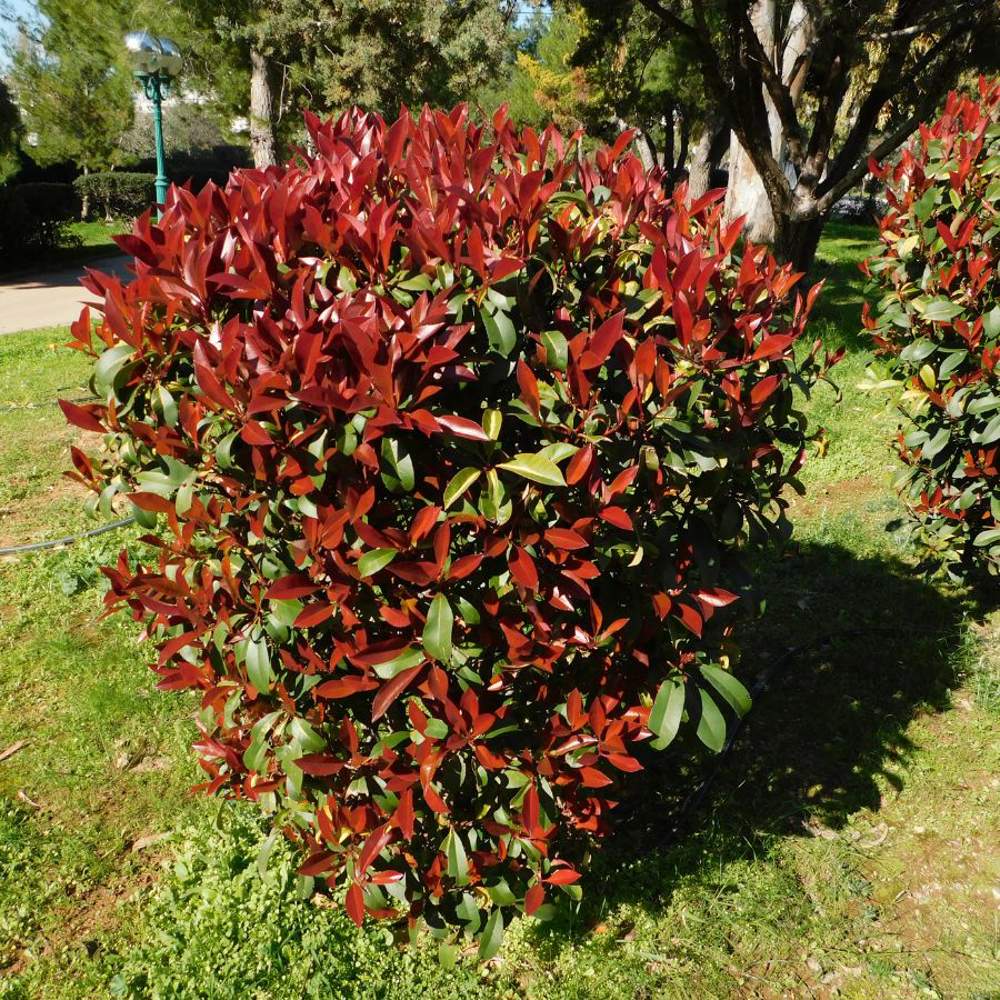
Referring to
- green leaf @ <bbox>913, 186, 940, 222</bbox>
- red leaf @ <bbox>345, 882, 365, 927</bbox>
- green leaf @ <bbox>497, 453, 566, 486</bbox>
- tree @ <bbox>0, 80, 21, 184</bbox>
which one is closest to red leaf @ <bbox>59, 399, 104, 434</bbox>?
green leaf @ <bbox>497, 453, 566, 486</bbox>

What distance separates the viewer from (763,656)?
150 inches

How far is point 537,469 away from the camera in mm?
1749

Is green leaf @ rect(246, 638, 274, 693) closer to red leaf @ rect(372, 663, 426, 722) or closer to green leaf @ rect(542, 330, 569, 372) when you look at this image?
red leaf @ rect(372, 663, 426, 722)

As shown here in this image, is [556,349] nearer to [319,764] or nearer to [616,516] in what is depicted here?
[616,516]

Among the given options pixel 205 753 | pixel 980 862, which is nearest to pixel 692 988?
pixel 980 862

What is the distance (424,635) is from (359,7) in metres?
18.9

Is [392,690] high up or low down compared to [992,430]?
down

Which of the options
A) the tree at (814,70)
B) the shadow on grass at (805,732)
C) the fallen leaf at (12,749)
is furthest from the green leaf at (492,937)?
the tree at (814,70)

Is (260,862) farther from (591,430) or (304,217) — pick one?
(304,217)

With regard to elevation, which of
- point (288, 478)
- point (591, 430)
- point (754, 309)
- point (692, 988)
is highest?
point (754, 309)

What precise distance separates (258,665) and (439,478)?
2.04 feet

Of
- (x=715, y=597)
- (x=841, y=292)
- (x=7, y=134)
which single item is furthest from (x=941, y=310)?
(x=7, y=134)

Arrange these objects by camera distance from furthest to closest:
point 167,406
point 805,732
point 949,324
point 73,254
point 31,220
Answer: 1. point 73,254
2. point 31,220
3. point 949,324
4. point 805,732
5. point 167,406

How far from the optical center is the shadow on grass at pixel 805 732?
2.74 metres
